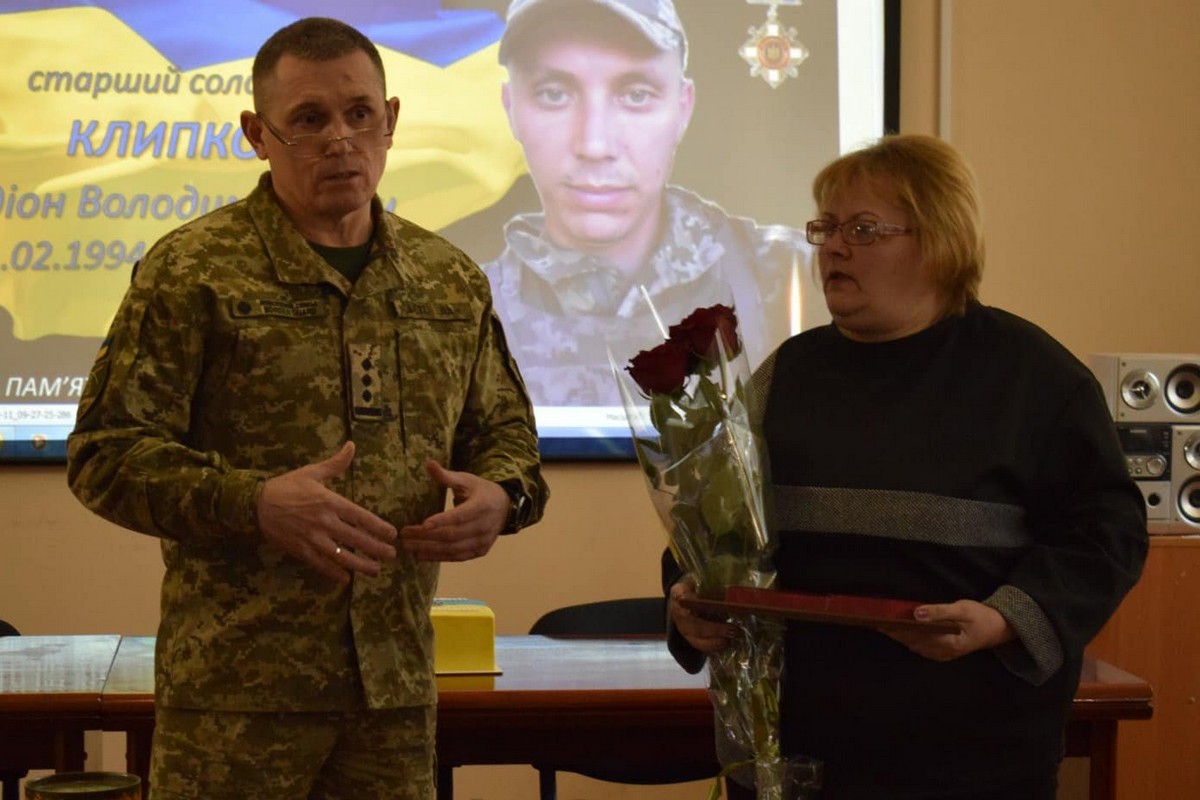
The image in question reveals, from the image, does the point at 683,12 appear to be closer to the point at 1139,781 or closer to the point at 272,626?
the point at 1139,781

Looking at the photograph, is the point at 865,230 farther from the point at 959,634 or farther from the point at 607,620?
the point at 607,620

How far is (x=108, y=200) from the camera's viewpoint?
4.34 m

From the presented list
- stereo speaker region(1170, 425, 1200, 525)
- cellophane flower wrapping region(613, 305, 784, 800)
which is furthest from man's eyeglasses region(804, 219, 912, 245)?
stereo speaker region(1170, 425, 1200, 525)

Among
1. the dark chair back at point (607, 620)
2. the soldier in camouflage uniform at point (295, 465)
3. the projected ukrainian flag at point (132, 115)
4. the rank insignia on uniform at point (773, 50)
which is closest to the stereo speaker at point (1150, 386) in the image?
the rank insignia on uniform at point (773, 50)

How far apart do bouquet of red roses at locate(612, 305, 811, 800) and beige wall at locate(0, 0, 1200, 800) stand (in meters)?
2.70

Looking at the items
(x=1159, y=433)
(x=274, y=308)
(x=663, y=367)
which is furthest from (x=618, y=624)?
(x=663, y=367)

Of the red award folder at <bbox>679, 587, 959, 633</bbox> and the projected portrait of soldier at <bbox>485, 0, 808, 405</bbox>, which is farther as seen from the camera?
the projected portrait of soldier at <bbox>485, 0, 808, 405</bbox>

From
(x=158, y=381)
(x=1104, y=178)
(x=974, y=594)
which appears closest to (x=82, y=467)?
(x=158, y=381)

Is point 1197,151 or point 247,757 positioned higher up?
point 1197,151

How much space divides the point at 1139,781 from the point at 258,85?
2.96 m

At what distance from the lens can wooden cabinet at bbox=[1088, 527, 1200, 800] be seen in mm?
3879

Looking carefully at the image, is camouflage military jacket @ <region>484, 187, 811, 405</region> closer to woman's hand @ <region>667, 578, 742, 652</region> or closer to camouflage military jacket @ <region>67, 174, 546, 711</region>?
camouflage military jacket @ <region>67, 174, 546, 711</region>

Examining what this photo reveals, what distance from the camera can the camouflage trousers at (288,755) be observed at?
1.92 m

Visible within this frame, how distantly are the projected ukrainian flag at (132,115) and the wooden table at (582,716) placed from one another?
1698 millimetres
